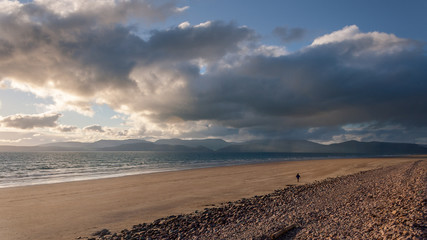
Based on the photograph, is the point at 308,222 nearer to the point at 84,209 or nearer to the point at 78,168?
the point at 84,209

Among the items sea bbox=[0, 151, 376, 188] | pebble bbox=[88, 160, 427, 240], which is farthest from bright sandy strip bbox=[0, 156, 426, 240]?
sea bbox=[0, 151, 376, 188]

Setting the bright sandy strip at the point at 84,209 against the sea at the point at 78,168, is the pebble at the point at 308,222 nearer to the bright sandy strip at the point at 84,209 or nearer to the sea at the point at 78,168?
the bright sandy strip at the point at 84,209

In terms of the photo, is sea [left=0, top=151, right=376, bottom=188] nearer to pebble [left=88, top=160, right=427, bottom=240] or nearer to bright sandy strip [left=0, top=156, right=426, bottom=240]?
bright sandy strip [left=0, top=156, right=426, bottom=240]

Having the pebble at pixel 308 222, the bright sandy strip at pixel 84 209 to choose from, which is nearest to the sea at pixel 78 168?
the bright sandy strip at pixel 84 209

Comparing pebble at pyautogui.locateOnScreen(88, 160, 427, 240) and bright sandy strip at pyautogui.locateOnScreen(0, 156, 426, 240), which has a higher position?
pebble at pyautogui.locateOnScreen(88, 160, 427, 240)

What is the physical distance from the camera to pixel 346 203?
12.3 meters

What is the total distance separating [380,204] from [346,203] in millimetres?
1671

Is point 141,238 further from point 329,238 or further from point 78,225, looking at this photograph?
point 329,238

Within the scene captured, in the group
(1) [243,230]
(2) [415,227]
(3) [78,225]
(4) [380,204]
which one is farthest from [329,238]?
(3) [78,225]

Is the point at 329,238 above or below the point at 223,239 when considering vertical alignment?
above

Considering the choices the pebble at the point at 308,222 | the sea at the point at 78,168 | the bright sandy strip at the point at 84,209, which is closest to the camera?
the pebble at the point at 308,222

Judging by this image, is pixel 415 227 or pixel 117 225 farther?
pixel 117 225

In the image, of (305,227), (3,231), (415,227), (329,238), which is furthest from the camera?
(3,231)

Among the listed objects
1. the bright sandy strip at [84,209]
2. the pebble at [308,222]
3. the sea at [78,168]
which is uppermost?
the pebble at [308,222]
